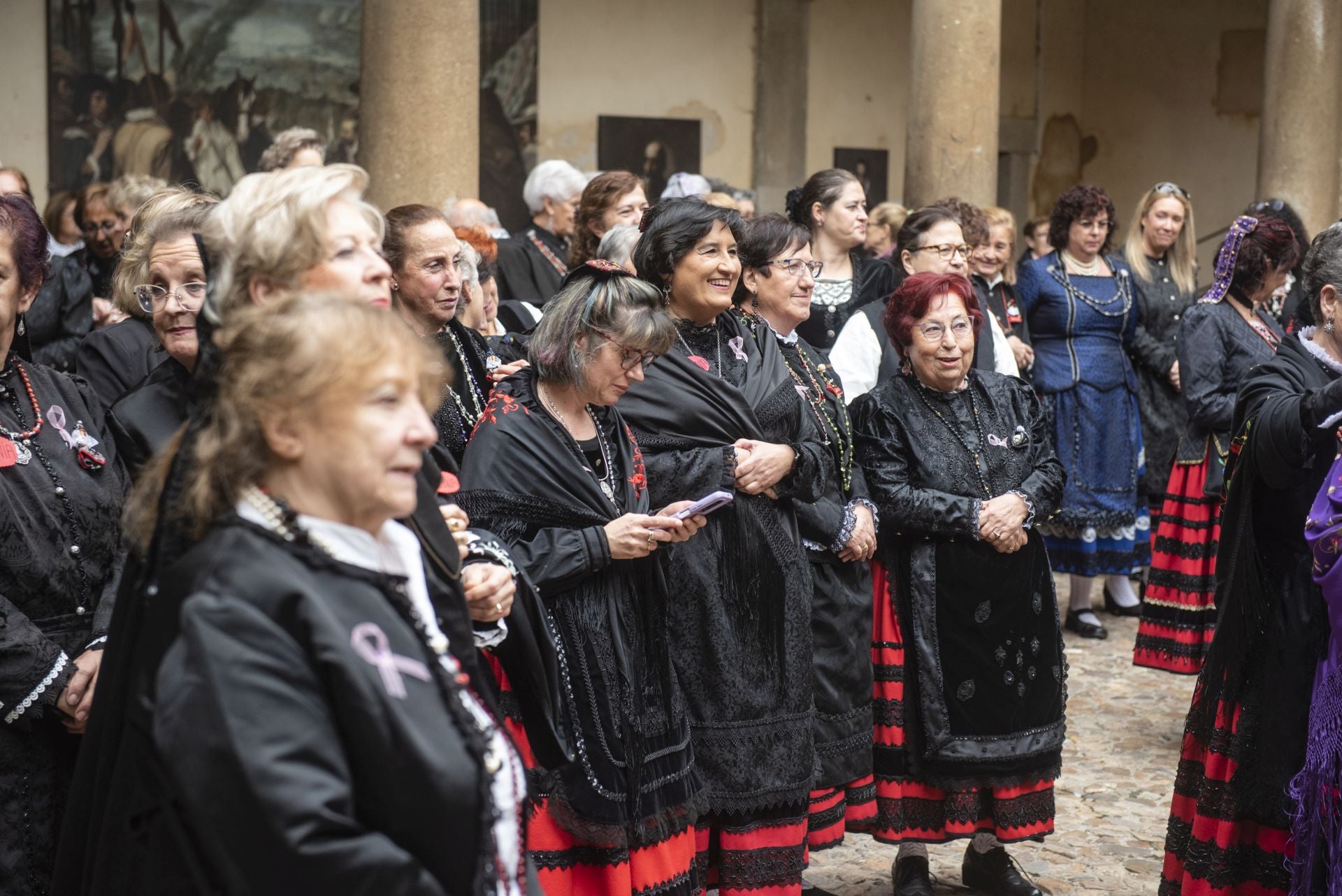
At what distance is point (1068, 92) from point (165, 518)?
→ 16.6 metres

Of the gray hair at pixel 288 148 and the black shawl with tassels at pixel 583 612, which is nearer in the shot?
the black shawl with tassels at pixel 583 612

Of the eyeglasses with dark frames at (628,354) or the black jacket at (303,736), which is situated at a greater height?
the eyeglasses with dark frames at (628,354)

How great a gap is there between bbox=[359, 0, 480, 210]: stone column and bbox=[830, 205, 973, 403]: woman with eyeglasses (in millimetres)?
2693

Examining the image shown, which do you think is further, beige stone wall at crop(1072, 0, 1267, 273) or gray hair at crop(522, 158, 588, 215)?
beige stone wall at crop(1072, 0, 1267, 273)

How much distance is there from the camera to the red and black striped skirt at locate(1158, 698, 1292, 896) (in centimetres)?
379

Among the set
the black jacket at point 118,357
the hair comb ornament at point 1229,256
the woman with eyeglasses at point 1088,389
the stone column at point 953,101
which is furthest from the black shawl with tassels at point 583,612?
the stone column at point 953,101

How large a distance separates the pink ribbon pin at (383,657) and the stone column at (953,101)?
7872 mm

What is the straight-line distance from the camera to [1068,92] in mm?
17203

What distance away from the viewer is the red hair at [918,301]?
4.43 m

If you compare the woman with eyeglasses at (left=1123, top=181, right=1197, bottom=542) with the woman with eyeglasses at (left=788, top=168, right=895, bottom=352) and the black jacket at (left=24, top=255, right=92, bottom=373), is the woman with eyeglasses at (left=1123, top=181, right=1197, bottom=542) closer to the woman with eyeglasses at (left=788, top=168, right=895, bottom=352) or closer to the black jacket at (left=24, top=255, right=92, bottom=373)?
the woman with eyeglasses at (left=788, top=168, right=895, bottom=352)

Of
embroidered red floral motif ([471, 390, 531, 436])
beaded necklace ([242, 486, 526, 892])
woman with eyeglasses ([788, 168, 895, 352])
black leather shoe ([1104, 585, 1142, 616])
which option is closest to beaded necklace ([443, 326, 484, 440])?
embroidered red floral motif ([471, 390, 531, 436])

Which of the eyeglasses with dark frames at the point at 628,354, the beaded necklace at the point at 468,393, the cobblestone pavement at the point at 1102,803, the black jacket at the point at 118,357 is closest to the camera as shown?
the eyeglasses with dark frames at the point at 628,354

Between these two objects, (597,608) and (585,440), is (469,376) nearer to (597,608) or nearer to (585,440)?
(585,440)

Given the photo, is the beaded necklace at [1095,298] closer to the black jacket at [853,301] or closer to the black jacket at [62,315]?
the black jacket at [853,301]
